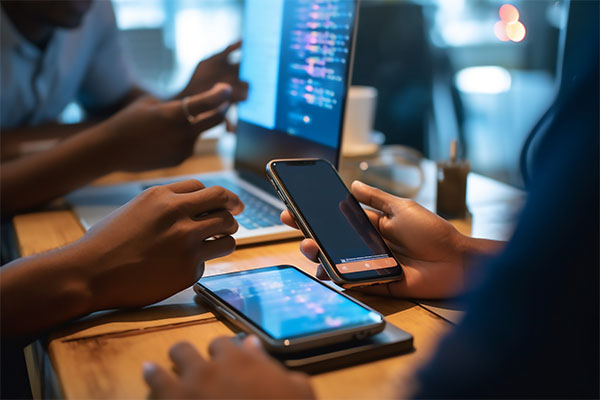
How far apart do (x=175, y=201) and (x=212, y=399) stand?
26 cm

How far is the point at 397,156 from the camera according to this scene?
1.31m

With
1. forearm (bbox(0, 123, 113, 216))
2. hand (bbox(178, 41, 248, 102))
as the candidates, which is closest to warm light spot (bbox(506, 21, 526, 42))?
hand (bbox(178, 41, 248, 102))

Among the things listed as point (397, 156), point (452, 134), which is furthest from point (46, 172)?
point (452, 134)

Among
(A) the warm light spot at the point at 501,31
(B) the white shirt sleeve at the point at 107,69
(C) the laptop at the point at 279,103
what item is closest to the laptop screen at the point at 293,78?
(C) the laptop at the point at 279,103

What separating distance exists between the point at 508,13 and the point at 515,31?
129 millimetres

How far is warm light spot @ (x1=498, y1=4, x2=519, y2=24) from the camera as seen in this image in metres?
3.67

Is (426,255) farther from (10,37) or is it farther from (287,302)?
(10,37)

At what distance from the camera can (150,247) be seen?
624 mm

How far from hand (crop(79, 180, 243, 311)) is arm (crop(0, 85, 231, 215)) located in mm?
468

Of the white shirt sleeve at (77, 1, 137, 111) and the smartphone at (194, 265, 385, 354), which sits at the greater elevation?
the white shirt sleeve at (77, 1, 137, 111)

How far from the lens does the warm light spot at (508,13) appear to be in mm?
3666

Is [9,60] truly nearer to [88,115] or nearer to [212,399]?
[88,115]

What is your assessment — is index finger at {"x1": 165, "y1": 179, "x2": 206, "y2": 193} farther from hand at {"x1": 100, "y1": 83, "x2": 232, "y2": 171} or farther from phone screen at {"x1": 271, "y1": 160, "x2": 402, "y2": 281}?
hand at {"x1": 100, "y1": 83, "x2": 232, "y2": 171}

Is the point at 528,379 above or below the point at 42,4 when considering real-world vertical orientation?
below
